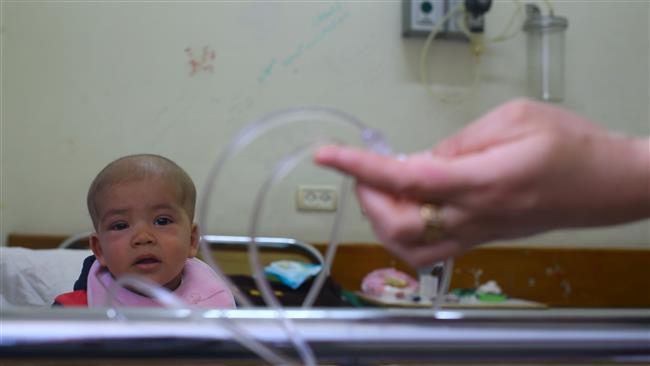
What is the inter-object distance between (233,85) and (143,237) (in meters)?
1.29

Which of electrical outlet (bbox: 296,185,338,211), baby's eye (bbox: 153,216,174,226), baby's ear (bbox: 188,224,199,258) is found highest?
baby's eye (bbox: 153,216,174,226)

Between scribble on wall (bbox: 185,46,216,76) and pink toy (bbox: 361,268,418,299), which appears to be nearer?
pink toy (bbox: 361,268,418,299)

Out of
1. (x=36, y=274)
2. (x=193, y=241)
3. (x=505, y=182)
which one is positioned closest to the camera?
(x=505, y=182)

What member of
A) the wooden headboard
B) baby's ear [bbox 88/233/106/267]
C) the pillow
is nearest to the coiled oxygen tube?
baby's ear [bbox 88/233/106/267]

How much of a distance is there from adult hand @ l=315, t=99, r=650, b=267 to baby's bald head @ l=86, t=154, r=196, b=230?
925mm

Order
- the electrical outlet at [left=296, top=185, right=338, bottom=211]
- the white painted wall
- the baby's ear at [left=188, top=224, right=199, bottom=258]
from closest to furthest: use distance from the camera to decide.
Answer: the baby's ear at [left=188, top=224, right=199, bottom=258] < the white painted wall < the electrical outlet at [left=296, top=185, right=338, bottom=211]

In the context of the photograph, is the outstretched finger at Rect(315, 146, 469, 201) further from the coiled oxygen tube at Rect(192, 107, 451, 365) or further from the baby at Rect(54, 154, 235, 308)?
the baby at Rect(54, 154, 235, 308)

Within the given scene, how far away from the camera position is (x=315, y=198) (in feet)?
8.29

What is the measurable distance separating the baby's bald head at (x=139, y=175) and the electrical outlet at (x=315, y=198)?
3.58 ft

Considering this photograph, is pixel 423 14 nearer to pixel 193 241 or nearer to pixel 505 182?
pixel 193 241

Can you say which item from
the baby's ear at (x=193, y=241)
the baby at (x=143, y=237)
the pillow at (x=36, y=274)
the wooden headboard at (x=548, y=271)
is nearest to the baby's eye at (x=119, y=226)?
the baby at (x=143, y=237)

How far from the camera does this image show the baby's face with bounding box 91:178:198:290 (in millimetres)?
1304

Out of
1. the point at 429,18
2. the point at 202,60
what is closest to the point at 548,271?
the point at 429,18

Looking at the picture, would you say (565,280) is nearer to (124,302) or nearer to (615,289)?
(615,289)
